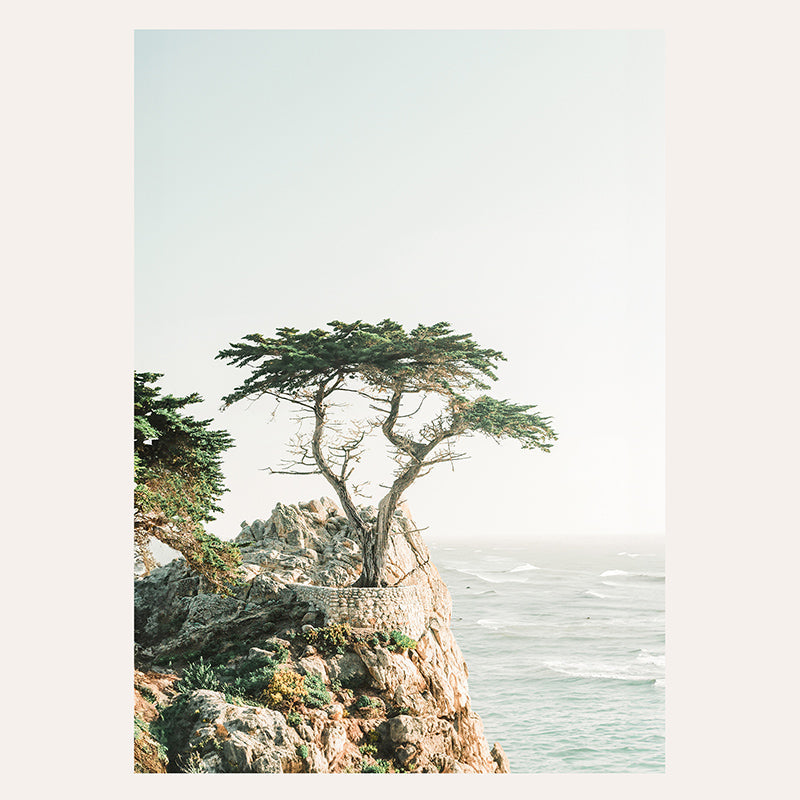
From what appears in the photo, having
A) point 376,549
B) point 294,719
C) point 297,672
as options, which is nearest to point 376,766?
point 294,719

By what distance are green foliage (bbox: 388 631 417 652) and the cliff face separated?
0.02m

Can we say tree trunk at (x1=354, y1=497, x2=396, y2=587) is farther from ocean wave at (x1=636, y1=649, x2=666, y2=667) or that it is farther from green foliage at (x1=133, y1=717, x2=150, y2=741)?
ocean wave at (x1=636, y1=649, x2=666, y2=667)

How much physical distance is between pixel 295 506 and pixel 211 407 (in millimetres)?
2682

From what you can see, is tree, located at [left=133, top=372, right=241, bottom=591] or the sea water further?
the sea water

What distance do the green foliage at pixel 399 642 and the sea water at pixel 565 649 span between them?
16.1ft

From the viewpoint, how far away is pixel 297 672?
8.95 m

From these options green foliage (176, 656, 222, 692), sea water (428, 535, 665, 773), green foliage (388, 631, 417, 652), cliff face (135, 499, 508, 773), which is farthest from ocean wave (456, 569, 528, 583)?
green foliage (176, 656, 222, 692)

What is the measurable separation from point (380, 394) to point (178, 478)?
3211mm

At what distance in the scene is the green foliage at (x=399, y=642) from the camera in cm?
960

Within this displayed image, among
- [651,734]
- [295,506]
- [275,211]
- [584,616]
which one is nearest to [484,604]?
[584,616]

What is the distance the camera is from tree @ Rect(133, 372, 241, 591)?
8359 mm

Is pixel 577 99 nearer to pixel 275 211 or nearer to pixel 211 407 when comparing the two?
pixel 275 211

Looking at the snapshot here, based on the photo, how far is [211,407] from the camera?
536 inches

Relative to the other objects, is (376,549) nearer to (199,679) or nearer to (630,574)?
(199,679)
